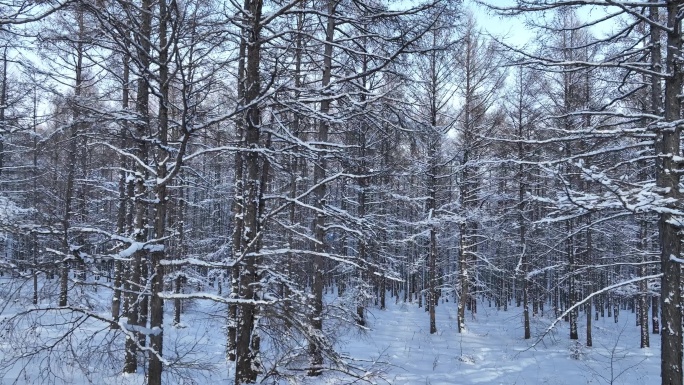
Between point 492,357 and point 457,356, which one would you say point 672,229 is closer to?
point 457,356

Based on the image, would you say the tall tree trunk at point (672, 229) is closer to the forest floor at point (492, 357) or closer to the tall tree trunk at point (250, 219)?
the forest floor at point (492, 357)

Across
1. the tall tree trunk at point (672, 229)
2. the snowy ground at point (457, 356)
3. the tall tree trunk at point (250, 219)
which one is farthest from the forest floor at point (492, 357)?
the tall tree trunk at point (250, 219)

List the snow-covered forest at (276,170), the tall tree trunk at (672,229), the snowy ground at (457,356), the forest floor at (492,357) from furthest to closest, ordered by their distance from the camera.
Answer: the forest floor at (492,357) < the snowy ground at (457,356) < the tall tree trunk at (672,229) < the snow-covered forest at (276,170)

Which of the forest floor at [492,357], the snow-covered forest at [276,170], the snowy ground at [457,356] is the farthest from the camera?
the forest floor at [492,357]

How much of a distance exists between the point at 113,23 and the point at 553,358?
16.8m

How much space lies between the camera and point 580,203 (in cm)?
581

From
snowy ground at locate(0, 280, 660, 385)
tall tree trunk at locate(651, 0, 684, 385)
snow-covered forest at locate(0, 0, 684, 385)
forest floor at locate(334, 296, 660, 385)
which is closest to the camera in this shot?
snow-covered forest at locate(0, 0, 684, 385)

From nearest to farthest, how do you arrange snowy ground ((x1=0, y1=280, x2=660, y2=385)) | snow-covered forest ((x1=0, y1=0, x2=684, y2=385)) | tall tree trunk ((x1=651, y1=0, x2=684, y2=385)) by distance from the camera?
snow-covered forest ((x1=0, y1=0, x2=684, y2=385))
tall tree trunk ((x1=651, y1=0, x2=684, y2=385))
snowy ground ((x1=0, y1=280, x2=660, y2=385))

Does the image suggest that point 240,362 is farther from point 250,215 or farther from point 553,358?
point 553,358

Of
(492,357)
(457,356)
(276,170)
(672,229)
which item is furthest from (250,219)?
(492,357)

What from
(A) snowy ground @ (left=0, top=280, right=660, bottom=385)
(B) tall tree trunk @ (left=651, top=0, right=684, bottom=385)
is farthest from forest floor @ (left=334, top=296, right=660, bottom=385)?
(B) tall tree trunk @ (left=651, top=0, right=684, bottom=385)

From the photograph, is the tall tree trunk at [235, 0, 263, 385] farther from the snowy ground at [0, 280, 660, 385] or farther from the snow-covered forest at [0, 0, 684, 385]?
the snowy ground at [0, 280, 660, 385]

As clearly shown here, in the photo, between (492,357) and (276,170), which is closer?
(276,170)

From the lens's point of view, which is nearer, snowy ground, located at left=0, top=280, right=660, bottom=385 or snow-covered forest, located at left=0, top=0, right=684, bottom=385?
snow-covered forest, located at left=0, top=0, right=684, bottom=385
